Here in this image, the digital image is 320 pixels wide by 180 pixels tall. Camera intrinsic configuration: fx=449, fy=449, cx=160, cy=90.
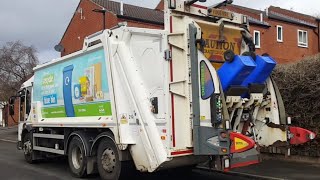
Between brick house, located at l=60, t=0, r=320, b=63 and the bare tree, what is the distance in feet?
20.0

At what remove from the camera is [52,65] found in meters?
11.9

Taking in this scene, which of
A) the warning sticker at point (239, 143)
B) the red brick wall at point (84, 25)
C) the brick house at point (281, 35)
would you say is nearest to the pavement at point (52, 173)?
the warning sticker at point (239, 143)

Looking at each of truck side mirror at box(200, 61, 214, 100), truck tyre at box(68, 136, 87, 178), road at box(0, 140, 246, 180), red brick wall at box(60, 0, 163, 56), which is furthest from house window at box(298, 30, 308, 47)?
truck side mirror at box(200, 61, 214, 100)

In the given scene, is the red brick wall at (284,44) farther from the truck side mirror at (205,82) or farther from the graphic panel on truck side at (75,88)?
the truck side mirror at (205,82)

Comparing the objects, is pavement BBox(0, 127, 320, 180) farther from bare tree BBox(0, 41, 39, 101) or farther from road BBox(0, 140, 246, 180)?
bare tree BBox(0, 41, 39, 101)

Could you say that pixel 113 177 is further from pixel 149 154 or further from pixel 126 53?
pixel 126 53

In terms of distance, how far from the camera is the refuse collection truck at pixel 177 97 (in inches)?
300

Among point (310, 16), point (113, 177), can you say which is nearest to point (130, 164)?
point (113, 177)

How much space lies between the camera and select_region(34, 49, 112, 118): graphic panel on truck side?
30.6ft

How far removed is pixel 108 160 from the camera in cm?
912

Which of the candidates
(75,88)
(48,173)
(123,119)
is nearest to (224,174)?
(123,119)

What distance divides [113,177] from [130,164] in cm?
50

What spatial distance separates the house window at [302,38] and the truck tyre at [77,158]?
1322 inches

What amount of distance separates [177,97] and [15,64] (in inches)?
1522
